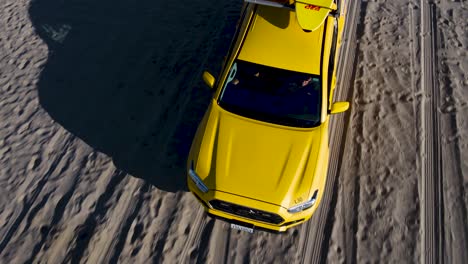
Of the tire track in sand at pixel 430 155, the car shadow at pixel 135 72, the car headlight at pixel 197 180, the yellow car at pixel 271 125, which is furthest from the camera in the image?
the car shadow at pixel 135 72

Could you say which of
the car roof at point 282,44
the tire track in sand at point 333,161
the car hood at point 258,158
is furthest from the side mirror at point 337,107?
the tire track in sand at point 333,161

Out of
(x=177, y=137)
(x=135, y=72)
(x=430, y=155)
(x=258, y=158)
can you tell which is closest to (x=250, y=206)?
(x=258, y=158)

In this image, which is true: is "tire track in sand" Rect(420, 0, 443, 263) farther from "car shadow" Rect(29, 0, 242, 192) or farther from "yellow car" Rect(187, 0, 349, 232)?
"car shadow" Rect(29, 0, 242, 192)

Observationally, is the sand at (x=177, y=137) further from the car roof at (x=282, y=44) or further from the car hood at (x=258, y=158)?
the car roof at (x=282, y=44)

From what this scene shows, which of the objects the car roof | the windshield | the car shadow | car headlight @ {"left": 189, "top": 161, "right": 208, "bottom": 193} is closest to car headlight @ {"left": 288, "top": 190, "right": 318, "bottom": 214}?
the windshield

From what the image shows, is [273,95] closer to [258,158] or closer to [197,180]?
[258,158]

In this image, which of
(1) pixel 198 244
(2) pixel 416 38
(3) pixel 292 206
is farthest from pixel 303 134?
(2) pixel 416 38
